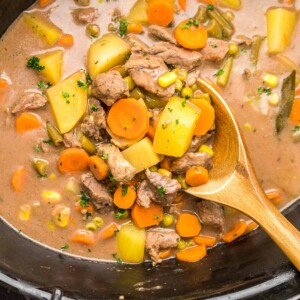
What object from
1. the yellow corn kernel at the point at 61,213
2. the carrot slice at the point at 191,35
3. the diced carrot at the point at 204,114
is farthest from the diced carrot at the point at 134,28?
the yellow corn kernel at the point at 61,213

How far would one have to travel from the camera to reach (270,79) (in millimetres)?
4387

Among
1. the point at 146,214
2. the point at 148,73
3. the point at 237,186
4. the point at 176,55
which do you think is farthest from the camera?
the point at 146,214

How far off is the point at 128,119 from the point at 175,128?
0.34 metres

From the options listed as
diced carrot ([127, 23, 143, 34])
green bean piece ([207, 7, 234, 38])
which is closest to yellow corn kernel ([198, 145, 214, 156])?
green bean piece ([207, 7, 234, 38])

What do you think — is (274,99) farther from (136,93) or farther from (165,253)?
(165,253)

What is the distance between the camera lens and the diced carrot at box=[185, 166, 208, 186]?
4.17 metres

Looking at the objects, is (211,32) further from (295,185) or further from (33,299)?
(33,299)

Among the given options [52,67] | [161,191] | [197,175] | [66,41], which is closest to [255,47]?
[197,175]

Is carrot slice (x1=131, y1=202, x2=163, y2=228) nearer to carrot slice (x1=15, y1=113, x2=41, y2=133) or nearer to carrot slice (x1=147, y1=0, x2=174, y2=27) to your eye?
carrot slice (x1=15, y1=113, x2=41, y2=133)

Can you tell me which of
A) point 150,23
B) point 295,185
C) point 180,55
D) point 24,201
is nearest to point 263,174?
point 295,185

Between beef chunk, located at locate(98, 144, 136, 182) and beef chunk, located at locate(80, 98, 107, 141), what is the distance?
6.0 inches

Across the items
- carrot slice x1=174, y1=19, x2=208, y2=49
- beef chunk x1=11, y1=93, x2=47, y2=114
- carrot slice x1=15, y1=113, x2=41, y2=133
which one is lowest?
carrot slice x1=15, y1=113, x2=41, y2=133

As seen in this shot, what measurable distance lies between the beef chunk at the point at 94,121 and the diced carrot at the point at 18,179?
539 mm

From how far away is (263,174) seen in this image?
4473 mm
